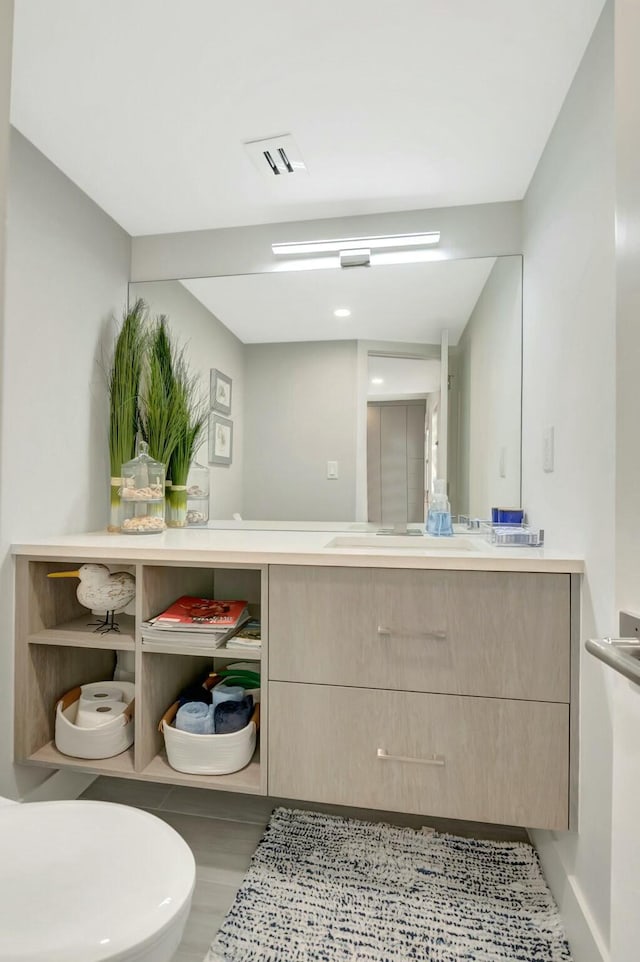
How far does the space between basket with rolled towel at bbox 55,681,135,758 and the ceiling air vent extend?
182cm

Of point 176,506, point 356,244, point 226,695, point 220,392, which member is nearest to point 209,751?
point 226,695

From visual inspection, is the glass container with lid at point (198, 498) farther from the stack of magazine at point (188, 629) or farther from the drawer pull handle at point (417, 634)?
the drawer pull handle at point (417, 634)

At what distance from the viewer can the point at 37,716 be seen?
1596 millimetres

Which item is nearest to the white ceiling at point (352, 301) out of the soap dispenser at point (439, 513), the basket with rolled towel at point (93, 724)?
the soap dispenser at point (439, 513)

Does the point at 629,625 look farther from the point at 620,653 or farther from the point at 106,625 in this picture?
the point at 106,625

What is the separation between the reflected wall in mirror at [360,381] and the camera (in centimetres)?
191

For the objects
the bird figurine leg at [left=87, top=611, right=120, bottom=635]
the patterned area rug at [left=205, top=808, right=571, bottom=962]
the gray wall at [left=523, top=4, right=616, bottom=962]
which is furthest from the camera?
the bird figurine leg at [left=87, top=611, right=120, bottom=635]

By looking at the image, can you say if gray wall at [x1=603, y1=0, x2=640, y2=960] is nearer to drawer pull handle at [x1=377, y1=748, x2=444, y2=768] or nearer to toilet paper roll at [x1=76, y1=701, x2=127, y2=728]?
drawer pull handle at [x1=377, y1=748, x2=444, y2=768]

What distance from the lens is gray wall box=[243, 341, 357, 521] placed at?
2.03 metres

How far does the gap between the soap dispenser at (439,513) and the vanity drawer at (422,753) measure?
713mm

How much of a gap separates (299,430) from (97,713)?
1.21 metres

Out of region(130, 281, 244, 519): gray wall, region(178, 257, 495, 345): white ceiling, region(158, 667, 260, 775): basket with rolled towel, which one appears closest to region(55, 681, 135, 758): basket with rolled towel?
region(158, 667, 260, 775): basket with rolled towel

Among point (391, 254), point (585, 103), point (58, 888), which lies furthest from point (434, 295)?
point (58, 888)

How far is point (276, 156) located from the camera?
1652 mm
